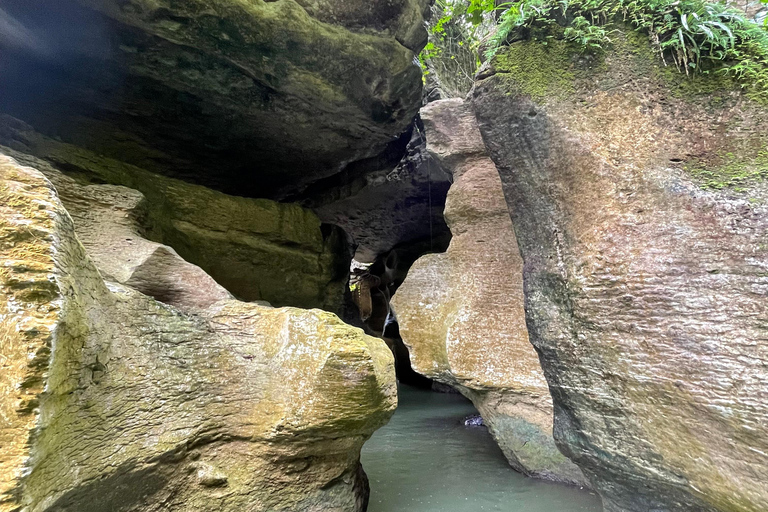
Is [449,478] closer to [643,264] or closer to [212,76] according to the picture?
[643,264]

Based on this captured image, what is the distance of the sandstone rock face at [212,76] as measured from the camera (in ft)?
11.1

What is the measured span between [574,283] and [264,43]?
3.24 m

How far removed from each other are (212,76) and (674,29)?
381 centimetres

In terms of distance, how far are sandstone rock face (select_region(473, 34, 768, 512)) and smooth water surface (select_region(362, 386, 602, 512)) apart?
1.07 m

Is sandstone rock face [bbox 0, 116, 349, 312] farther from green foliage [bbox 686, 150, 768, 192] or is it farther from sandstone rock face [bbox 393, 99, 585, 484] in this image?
green foliage [bbox 686, 150, 768, 192]

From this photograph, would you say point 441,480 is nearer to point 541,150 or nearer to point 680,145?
point 541,150

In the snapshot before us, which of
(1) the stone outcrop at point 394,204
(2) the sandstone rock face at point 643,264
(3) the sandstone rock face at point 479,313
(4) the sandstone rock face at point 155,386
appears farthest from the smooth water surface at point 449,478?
(1) the stone outcrop at point 394,204

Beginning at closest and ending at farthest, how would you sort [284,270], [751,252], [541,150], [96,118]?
[751,252]
[541,150]
[96,118]
[284,270]

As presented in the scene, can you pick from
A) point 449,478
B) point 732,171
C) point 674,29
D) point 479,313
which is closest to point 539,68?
point 674,29

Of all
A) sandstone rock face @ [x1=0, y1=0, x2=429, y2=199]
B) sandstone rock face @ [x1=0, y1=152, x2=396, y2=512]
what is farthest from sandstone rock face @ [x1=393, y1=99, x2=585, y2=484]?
sandstone rock face @ [x1=0, y1=152, x2=396, y2=512]

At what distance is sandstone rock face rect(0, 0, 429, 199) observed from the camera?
3396mm

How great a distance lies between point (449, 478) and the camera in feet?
12.8

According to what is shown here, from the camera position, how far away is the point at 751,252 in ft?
6.49

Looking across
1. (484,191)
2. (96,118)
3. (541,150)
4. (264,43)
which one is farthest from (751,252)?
(96,118)
